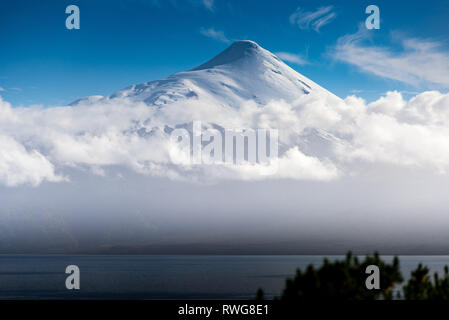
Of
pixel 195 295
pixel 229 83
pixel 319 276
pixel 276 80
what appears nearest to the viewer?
pixel 319 276

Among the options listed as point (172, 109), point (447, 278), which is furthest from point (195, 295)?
point (447, 278)

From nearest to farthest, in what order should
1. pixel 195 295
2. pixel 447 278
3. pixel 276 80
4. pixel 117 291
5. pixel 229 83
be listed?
1. pixel 447 278
2. pixel 195 295
3. pixel 117 291
4. pixel 276 80
5. pixel 229 83

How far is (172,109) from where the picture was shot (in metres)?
60.3

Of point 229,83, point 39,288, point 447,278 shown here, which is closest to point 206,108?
point 229,83

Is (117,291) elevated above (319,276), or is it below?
below

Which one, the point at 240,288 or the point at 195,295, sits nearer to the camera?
the point at 195,295

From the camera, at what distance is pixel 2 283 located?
60.3 m

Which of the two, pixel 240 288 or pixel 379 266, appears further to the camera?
pixel 240 288

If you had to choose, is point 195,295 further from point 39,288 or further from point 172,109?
point 172,109
